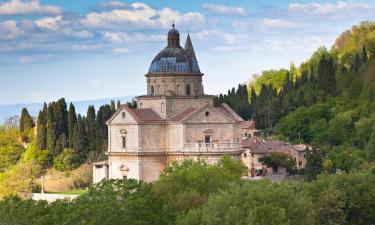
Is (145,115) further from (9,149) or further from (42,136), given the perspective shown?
(9,149)

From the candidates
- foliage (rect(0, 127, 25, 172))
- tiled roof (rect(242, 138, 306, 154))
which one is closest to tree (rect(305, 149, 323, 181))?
tiled roof (rect(242, 138, 306, 154))

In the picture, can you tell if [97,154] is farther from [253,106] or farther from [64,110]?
[253,106]

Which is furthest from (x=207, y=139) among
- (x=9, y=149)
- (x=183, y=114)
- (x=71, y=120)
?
(x=9, y=149)

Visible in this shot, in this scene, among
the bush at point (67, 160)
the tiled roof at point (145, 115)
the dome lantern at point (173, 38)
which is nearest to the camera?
the tiled roof at point (145, 115)

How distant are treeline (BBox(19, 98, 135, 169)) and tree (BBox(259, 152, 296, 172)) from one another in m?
11.9

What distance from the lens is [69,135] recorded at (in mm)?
88750

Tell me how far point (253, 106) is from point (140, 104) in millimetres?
36773

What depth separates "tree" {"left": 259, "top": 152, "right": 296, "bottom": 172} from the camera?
7888 centimetres

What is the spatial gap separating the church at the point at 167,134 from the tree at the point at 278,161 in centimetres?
1444

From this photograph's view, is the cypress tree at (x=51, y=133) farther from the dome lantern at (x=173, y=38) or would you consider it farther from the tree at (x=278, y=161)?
the dome lantern at (x=173, y=38)

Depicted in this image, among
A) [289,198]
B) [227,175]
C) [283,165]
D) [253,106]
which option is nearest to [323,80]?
[253,106]

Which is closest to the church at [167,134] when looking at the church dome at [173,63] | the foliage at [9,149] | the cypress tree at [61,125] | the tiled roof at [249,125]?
the church dome at [173,63]

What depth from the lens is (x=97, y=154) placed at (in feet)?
281

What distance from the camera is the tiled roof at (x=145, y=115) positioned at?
209ft
